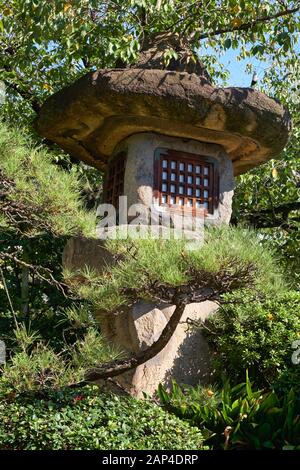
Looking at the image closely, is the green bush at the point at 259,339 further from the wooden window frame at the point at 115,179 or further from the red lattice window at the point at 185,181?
the wooden window frame at the point at 115,179

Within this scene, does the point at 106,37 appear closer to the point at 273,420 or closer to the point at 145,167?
the point at 145,167

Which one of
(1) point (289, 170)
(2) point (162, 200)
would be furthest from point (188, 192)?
(1) point (289, 170)

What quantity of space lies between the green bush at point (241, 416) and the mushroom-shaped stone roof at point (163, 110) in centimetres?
223

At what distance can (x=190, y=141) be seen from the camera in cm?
596

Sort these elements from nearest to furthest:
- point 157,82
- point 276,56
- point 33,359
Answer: point 33,359, point 157,82, point 276,56

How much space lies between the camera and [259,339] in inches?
207

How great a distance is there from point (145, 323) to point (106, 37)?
3617mm

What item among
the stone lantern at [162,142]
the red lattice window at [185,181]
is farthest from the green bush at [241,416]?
the red lattice window at [185,181]

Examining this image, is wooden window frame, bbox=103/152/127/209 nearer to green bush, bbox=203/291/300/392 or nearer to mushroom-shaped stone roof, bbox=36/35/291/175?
mushroom-shaped stone roof, bbox=36/35/291/175

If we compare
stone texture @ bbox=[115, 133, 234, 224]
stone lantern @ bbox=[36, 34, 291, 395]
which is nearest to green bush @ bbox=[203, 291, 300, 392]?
stone lantern @ bbox=[36, 34, 291, 395]

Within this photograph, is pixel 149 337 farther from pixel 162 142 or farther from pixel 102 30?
pixel 102 30

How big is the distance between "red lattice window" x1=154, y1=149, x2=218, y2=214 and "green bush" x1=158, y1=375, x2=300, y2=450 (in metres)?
1.74

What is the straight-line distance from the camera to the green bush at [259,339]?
205 inches

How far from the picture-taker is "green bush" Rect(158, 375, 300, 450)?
4.44 metres
